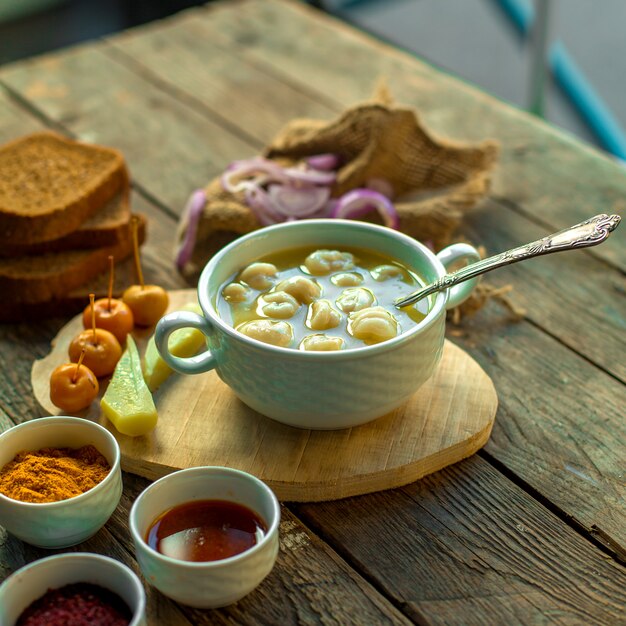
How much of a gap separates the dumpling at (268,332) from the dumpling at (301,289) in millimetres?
101

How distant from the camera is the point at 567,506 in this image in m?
1.30

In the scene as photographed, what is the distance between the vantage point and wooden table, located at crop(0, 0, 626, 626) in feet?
3.85

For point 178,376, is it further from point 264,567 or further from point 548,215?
point 548,215

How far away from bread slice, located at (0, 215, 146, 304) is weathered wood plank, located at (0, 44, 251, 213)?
1.02 feet

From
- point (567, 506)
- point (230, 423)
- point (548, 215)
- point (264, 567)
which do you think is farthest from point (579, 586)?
point (548, 215)

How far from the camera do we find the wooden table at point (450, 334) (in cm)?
117

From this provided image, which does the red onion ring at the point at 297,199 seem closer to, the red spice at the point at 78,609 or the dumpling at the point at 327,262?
the dumpling at the point at 327,262

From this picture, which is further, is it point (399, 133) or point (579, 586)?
point (399, 133)

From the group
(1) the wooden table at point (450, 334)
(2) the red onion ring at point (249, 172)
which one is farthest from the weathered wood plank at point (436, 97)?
(2) the red onion ring at point (249, 172)

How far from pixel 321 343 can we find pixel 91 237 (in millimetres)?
740

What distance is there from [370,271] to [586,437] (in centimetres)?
42

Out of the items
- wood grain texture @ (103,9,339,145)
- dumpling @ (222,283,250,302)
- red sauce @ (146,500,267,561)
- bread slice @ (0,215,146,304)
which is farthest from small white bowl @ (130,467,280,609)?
wood grain texture @ (103,9,339,145)

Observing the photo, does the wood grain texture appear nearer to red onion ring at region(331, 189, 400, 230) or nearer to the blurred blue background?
red onion ring at region(331, 189, 400, 230)

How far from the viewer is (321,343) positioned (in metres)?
1.29
